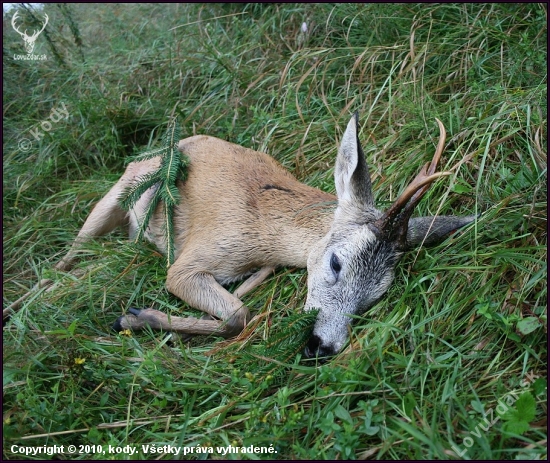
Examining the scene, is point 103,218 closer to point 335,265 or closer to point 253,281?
point 253,281

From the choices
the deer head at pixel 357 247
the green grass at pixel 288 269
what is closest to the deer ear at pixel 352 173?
the deer head at pixel 357 247

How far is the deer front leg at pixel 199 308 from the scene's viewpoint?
3994 millimetres

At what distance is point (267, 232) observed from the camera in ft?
13.9

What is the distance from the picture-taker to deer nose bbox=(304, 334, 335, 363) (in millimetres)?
3473

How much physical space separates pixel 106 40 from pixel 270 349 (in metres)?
5.65

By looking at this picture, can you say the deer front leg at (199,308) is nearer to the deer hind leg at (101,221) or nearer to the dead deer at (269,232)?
the dead deer at (269,232)

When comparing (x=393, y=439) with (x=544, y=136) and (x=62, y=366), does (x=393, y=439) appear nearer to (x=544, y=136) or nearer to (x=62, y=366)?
(x=62, y=366)

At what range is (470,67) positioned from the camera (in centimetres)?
512

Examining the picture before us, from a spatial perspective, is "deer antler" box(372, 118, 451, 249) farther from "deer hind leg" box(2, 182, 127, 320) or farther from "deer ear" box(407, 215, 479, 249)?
"deer hind leg" box(2, 182, 127, 320)

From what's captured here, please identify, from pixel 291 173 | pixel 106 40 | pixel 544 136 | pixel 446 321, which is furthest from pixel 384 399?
pixel 106 40

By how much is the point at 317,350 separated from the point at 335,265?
56 cm

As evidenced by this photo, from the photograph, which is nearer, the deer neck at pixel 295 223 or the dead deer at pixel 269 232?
the dead deer at pixel 269 232

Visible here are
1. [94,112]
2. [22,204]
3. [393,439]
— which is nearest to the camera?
[393,439]

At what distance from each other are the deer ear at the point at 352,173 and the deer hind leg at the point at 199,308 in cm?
103
